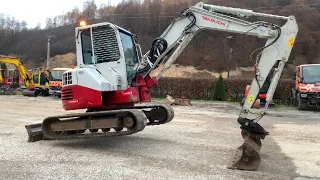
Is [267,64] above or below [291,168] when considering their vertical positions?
above

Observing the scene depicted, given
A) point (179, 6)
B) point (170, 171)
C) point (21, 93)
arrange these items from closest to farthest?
point (170, 171) → point (21, 93) → point (179, 6)

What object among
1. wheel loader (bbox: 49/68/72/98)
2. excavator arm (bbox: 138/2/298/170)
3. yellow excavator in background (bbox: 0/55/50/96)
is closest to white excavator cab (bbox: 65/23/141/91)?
excavator arm (bbox: 138/2/298/170)

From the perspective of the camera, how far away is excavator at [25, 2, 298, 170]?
7.17 m

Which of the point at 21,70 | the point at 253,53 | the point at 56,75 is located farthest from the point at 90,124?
the point at 21,70

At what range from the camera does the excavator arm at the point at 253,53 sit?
6.66m

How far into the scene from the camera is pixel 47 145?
8070 millimetres

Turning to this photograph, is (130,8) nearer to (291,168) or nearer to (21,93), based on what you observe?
(21,93)

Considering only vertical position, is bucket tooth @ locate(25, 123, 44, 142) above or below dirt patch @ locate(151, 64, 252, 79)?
below

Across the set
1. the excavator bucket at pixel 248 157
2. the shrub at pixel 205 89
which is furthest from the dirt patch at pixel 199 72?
the excavator bucket at pixel 248 157

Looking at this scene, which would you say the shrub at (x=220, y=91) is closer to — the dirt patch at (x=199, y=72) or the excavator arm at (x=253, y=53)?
the excavator arm at (x=253, y=53)

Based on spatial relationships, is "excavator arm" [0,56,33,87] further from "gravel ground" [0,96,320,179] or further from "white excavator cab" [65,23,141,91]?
"white excavator cab" [65,23,141,91]

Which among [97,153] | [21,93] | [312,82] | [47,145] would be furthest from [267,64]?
[21,93]

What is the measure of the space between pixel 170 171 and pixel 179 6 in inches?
3255

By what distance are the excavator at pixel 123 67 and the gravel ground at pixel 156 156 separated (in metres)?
0.51
